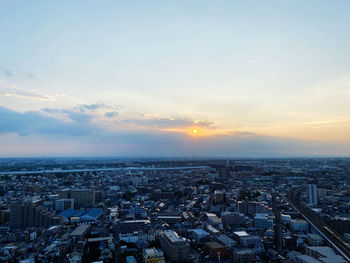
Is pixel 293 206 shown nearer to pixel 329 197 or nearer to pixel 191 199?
pixel 329 197

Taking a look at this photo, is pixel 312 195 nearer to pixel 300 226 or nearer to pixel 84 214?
pixel 300 226

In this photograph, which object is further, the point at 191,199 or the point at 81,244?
the point at 191,199

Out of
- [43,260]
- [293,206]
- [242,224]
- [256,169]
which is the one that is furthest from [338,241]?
[256,169]

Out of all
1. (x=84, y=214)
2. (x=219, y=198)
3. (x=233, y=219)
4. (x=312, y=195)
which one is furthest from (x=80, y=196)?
(x=312, y=195)

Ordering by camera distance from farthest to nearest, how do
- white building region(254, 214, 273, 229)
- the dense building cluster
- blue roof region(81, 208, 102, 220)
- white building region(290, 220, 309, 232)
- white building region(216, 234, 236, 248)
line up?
blue roof region(81, 208, 102, 220) < white building region(254, 214, 273, 229) < white building region(290, 220, 309, 232) < white building region(216, 234, 236, 248) < the dense building cluster

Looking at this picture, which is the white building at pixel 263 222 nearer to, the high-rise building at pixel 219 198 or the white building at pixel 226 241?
the white building at pixel 226 241

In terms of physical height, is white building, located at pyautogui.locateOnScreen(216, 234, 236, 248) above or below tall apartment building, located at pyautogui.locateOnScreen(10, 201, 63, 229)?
below

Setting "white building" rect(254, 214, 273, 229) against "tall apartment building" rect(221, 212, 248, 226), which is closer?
"white building" rect(254, 214, 273, 229)

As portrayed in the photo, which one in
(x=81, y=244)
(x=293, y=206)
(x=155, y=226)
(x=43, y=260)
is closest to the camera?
(x=43, y=260)

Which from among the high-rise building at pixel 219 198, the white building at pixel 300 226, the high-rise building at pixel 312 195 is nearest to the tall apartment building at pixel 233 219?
the white building at pixel 300 226

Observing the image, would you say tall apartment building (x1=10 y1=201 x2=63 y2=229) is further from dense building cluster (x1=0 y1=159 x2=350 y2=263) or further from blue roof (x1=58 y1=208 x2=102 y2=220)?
blue roof (x1=58 y1=208 x2=102 y2=220)

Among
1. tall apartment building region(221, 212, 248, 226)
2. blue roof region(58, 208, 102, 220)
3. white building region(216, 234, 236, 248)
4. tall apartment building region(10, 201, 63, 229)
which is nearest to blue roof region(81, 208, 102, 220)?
blue roof region(58, 208, 102, 220)
